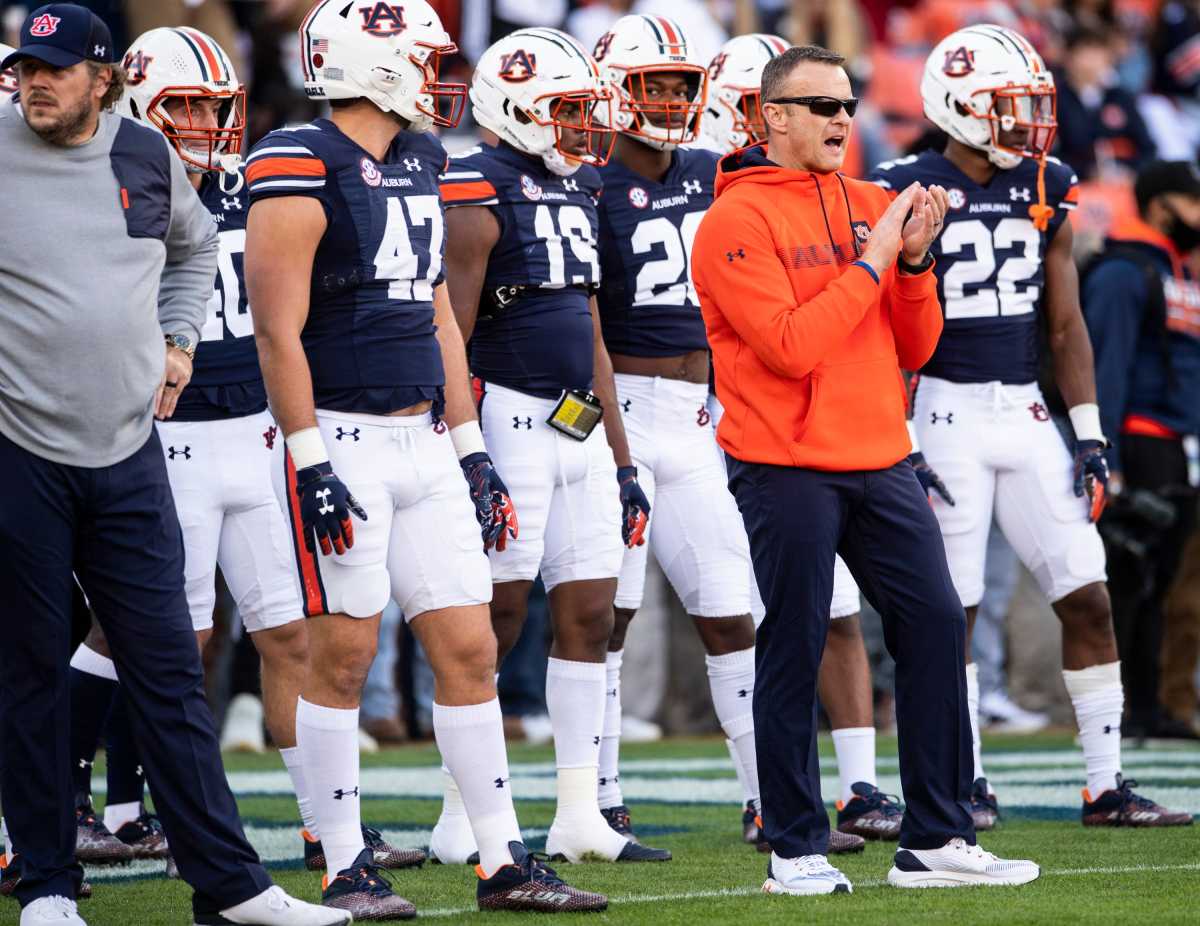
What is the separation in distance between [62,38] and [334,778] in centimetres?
175

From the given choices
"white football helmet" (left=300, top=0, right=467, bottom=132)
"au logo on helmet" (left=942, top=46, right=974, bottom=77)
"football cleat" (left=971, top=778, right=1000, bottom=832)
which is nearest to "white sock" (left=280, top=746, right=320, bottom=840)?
"white football helmet" (left=300, top=0, right=467, bottom=132)

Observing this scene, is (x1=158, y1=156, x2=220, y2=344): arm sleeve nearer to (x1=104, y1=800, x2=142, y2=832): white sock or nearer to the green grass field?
the green grass field

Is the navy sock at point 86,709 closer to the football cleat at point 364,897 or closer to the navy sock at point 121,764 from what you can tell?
the navy sock at point 121,764

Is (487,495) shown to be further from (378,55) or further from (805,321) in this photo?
(378,55)

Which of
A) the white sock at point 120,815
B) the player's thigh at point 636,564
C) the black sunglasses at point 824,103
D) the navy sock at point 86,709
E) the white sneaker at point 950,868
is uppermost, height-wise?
the black sunglasses at point 824,103

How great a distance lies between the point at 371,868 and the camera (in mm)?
4734

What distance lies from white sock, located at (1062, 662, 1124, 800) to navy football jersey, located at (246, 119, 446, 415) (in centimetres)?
272

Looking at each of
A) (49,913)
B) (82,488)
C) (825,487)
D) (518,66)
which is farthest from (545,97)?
(49,913)

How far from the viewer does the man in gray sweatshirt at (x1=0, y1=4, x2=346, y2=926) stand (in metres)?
4.29

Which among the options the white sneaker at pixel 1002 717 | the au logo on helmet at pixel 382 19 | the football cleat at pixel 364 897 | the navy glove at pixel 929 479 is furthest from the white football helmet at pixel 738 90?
the white sneaker at pixel 1002 717

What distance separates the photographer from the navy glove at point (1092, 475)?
6.50 metres

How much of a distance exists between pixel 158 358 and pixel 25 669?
723 millimetres

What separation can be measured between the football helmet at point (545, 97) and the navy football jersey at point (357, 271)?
46.9 inches

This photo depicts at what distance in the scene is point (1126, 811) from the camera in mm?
6371
